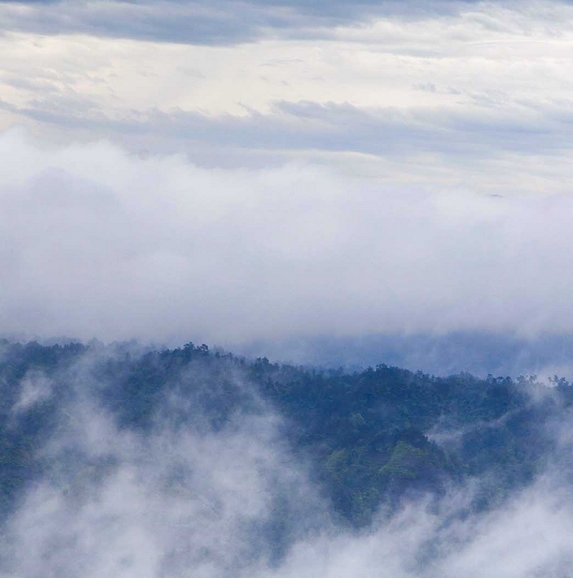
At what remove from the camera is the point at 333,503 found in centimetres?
18212

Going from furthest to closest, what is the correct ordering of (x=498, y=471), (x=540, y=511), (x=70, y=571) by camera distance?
(x=498, y=471) < (x=540, y=511) < (x=70, y=571)

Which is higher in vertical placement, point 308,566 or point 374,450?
point 374,450

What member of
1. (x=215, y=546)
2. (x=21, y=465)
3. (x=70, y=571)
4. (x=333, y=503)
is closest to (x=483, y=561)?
(x=333, y=503)

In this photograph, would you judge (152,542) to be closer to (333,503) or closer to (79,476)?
(79,476)

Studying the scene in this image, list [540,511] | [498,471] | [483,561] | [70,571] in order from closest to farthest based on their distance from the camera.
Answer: [70,571] → [483,561] → [540,511] → [498,471]

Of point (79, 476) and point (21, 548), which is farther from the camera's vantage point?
point (79, 476)

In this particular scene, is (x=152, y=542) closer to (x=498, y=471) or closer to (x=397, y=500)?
(x=397, y=500)

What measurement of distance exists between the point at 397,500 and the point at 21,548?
56.2 m

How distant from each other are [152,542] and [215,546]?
9.03m

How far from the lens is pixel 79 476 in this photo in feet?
585

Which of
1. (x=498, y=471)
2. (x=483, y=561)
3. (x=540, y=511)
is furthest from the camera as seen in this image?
(x=498, y=471)

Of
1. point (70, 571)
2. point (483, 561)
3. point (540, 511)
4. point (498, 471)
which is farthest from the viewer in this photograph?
point (498, 471)

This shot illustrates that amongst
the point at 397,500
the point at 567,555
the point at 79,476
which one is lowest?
the point at 567,555

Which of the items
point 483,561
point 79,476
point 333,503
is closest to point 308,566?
point 333,503
